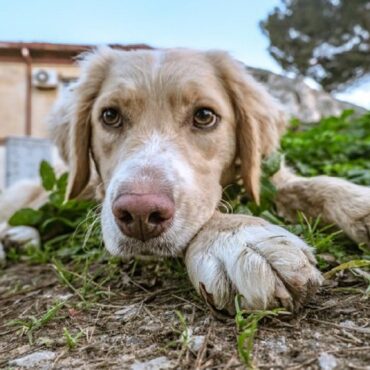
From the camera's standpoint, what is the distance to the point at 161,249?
2.26 m

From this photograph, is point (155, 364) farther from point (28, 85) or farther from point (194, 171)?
point (28, 85)

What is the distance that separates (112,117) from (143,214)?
3.64 ft

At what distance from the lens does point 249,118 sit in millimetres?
3260

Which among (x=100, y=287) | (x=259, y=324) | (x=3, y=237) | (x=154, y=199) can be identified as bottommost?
(x=3, y=237)

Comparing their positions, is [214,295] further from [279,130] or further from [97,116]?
[279,130]

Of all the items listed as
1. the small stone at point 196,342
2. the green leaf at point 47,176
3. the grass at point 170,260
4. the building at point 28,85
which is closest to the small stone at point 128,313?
the grass at point 170,260

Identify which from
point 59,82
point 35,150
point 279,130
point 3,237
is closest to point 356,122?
point 279,130

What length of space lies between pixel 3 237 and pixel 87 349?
2442 mm

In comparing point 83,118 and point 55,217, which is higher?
point 83,118

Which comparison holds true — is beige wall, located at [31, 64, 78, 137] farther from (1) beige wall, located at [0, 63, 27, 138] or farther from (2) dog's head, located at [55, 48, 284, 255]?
(2) dog's head, located at [55, 48, 284, 255]

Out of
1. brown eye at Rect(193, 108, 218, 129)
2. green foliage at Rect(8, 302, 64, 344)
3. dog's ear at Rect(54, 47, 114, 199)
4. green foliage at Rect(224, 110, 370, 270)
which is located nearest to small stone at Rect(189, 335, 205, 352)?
green foliage at Rect(8, 302, 64, 344)

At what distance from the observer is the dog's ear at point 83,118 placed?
3430mm

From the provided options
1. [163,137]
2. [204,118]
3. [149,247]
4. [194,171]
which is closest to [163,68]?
[204,118]

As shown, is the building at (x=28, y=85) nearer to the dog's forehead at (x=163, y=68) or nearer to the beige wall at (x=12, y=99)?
the beige wall at (x=12, y=99)
